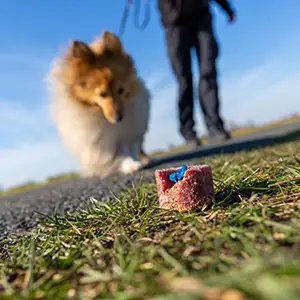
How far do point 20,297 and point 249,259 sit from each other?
48 cm

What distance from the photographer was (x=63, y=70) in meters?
4.40

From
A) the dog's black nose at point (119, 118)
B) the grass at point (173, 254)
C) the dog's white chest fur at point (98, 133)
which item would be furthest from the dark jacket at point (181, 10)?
the grass at point (173, 254)

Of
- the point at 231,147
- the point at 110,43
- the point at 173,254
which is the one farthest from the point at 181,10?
the point at 173,254

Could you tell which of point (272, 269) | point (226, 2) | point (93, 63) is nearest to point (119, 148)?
point (93, 63)

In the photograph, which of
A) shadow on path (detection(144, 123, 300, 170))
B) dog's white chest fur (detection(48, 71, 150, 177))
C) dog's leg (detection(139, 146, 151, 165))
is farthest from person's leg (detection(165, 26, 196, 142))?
dog's white chest fur (detection(48, 71, 150, 177))

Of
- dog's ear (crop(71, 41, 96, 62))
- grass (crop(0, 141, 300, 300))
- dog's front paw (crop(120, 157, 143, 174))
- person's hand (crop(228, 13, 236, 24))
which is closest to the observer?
grass (crop(0, 141, 300, 300))

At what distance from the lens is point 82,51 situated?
4.21m

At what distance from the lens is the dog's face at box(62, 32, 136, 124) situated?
13.5 ft

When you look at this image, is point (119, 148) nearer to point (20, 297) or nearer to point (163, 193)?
point (163, 193)

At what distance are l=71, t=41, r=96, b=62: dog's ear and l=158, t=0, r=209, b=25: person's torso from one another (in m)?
1.43

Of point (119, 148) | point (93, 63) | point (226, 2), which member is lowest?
point (119, 148)

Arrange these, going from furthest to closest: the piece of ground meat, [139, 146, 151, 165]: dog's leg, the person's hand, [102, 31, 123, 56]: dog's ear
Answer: the person's hand, [139, 146, 151, 165]: dog's leg, [102, 31, 123, 56]: dog's ear, the piece of ground meat

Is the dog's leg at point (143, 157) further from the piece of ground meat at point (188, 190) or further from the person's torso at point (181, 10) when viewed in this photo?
the piece of ground meat at point (188, 190)

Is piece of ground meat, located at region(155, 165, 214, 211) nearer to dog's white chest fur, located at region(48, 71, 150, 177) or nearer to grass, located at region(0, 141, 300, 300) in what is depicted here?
grass, located at region(0, 141, 300, 300)
